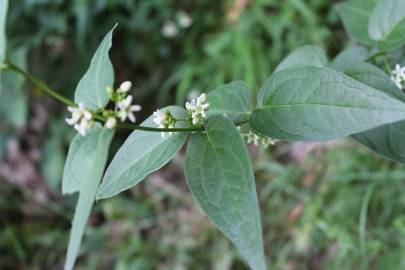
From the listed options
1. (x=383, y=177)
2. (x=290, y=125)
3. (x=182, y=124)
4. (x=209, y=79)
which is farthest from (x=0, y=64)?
(x=209, y=79)

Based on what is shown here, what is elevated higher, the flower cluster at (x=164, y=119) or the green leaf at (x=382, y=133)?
the flower cluster at (x=164, y=119)

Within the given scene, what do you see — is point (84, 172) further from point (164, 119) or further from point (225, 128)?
point (225, 128)

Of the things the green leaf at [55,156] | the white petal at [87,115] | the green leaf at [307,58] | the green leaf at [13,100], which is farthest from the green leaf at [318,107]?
the green leaf at [55,156]

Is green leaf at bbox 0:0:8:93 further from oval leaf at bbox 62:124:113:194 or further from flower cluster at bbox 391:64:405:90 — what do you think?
flower cluster at bbox 391:64:405:90

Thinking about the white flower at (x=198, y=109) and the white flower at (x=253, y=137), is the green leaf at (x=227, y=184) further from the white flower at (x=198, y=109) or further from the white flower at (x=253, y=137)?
the white flower at (x=253, y=137)

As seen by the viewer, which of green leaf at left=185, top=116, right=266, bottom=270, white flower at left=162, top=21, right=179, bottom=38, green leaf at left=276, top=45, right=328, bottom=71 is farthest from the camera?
white flower at left=162, top=21, right=179, bottom=38

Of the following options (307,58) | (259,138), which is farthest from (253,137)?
(307,58)

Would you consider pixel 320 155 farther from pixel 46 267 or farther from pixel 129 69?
pixel 46 267

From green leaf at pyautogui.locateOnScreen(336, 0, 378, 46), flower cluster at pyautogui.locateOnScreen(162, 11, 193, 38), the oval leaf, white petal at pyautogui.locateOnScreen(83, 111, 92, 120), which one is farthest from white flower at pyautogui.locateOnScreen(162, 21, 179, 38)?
white petal at pyautogui.locateOnScreen(83, 111, 92, 120)
